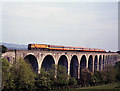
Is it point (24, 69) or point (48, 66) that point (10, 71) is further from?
point (48, 66)

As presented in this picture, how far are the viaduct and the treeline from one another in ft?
6.73

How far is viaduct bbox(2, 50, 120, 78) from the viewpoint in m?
40.4

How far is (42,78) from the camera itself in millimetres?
40531

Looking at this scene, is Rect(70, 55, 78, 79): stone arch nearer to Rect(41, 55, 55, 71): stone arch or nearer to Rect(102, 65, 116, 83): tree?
Rect(102, 65, 116, 83): tree

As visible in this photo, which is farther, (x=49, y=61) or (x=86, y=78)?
(x=86, y=78)

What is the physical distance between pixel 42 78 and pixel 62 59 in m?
15.9

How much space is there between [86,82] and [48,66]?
458 inches

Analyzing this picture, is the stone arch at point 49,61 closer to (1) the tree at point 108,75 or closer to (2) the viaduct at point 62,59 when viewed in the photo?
(2) the viaduct at point 62,59

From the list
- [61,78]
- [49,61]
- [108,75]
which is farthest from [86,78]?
[61,78]

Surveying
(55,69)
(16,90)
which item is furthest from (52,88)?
(16,90)

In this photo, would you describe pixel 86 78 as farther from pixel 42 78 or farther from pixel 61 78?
pixel 42 78

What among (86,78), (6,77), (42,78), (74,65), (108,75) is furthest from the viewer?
(74,65)

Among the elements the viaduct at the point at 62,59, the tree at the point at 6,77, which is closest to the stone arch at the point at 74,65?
the viaduct at the point at 62,59

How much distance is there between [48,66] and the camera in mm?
49750
